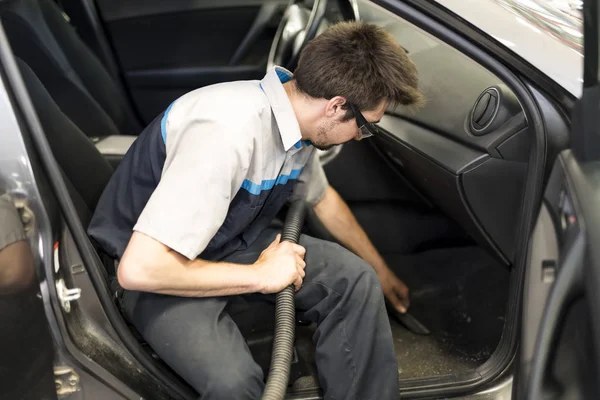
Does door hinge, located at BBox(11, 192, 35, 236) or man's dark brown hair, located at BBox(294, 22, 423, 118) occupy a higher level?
man's dark brown hair, located at BBox(294, 22, 423, 118)

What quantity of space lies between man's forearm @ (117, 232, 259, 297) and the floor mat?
1.99ft

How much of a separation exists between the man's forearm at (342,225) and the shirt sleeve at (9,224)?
0.84 metres

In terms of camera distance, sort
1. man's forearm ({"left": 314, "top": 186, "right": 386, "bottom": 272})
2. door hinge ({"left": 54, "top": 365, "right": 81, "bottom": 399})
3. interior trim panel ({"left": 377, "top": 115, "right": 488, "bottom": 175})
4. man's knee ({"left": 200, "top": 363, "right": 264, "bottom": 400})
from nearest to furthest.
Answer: door hinge ({"left": 54, "top": 365, "right": 81, "bottom": 399}), man's knee ({"left": 200, "top": 363, "right": 264, "bottom": 400}), interior trim panel ({"left": 377, "top": 115, "right": 488, "bottom": 175}), man's forearm ({"left": 314, "top": 186, "right": 386, "bottom": 272})

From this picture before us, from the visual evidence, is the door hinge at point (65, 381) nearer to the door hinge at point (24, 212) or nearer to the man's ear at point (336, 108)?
the door hinge at point (24, 212)

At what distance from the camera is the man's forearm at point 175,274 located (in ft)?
3.48

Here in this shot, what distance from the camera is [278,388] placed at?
1.11m

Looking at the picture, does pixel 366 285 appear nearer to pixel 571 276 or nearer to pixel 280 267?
pixel 280 267

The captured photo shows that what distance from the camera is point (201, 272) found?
116 centimetres

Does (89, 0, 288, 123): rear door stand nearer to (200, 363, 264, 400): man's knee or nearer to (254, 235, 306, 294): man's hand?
(254, 235, 306, 294): man's hand

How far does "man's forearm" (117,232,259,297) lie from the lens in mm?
1060

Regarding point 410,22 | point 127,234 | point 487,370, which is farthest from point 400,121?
point 127,234

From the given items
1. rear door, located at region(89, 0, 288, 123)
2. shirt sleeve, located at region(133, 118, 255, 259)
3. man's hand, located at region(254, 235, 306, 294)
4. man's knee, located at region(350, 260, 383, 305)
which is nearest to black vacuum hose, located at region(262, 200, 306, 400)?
man's hand, located at region(254, 235, 306, 294)

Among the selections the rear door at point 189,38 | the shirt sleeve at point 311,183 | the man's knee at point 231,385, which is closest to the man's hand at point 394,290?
the shirt sleeve at point 311,183

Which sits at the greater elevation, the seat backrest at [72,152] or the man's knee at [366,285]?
the seat backrest at [72,152]
